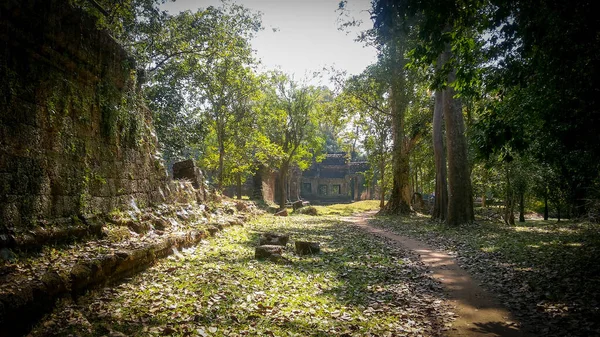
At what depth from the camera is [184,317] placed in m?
4.62

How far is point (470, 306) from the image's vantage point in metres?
5.48

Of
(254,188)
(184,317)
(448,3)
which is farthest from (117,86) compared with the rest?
(254,188)

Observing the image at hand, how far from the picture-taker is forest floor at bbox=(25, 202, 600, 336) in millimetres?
4402

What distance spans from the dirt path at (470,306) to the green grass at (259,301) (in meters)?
0.27

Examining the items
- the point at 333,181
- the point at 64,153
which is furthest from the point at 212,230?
the point at 333,181

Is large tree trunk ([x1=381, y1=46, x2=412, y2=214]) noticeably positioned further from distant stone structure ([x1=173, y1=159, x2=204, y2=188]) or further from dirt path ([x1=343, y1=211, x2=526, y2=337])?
dirt path ([x1=343, y1=211, x2=526, y2=337])

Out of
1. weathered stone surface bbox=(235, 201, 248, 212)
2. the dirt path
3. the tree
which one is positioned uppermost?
the tree

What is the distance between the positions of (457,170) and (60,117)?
49.1 ft

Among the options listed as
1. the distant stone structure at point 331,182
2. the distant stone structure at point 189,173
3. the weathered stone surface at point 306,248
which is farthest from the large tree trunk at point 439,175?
the distant stone structure at point 331,182

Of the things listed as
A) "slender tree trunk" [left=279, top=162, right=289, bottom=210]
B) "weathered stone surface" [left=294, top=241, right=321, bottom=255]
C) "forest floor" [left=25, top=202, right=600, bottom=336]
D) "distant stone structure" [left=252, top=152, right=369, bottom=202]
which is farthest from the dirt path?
"distant stone structure" [left=252, top=152, right=369, bottom=202]

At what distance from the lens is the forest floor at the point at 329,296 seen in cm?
440

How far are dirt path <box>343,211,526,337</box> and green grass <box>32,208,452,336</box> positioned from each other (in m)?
0.27

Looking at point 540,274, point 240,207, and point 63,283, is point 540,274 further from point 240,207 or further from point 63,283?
point 240,207

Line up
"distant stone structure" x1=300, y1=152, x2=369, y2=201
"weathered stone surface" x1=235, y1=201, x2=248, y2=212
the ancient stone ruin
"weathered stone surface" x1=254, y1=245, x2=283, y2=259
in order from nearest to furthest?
the ancient stone ruin
"weathered stone surface" x1=254, y1=245, x2=283, y2=259
"weathered stone surface" x1=235, y1=201, x2=248, y2=212
"distant stone structure" x1=300, y1=152, x2=369, y2=201
